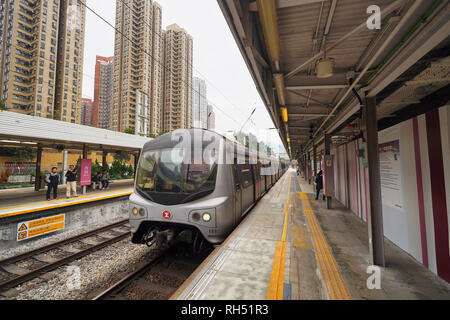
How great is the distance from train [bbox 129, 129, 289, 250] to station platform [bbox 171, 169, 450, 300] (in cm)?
57

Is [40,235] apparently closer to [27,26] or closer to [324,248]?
[324,248]

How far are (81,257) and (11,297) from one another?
1320 mm

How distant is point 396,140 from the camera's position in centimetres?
383

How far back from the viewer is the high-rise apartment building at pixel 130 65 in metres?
55.7

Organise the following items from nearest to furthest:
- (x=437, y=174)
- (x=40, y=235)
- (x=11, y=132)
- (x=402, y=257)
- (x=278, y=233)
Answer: (x=437, y=174) < (x=402, y=257) < (x=278, y=233) < (x=40, y=235) < (x=11, y=132)

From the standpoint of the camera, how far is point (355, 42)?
2969mm

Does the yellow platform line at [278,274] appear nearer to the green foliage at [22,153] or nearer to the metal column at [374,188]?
the metal column at [374,188]

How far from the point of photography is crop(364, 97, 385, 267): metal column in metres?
3.16

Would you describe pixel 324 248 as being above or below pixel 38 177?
below

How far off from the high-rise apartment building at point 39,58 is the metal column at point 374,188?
51.8 meters

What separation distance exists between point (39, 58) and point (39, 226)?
55.2 m

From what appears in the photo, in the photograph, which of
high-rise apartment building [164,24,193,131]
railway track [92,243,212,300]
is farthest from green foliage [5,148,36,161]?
high-rise apartment building [164,24,193,131]

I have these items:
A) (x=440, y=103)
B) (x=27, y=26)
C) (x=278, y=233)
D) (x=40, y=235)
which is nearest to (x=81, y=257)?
(x=40, y=235)

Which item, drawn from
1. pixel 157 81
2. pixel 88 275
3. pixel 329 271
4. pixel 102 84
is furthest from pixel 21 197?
pixel 102 84
